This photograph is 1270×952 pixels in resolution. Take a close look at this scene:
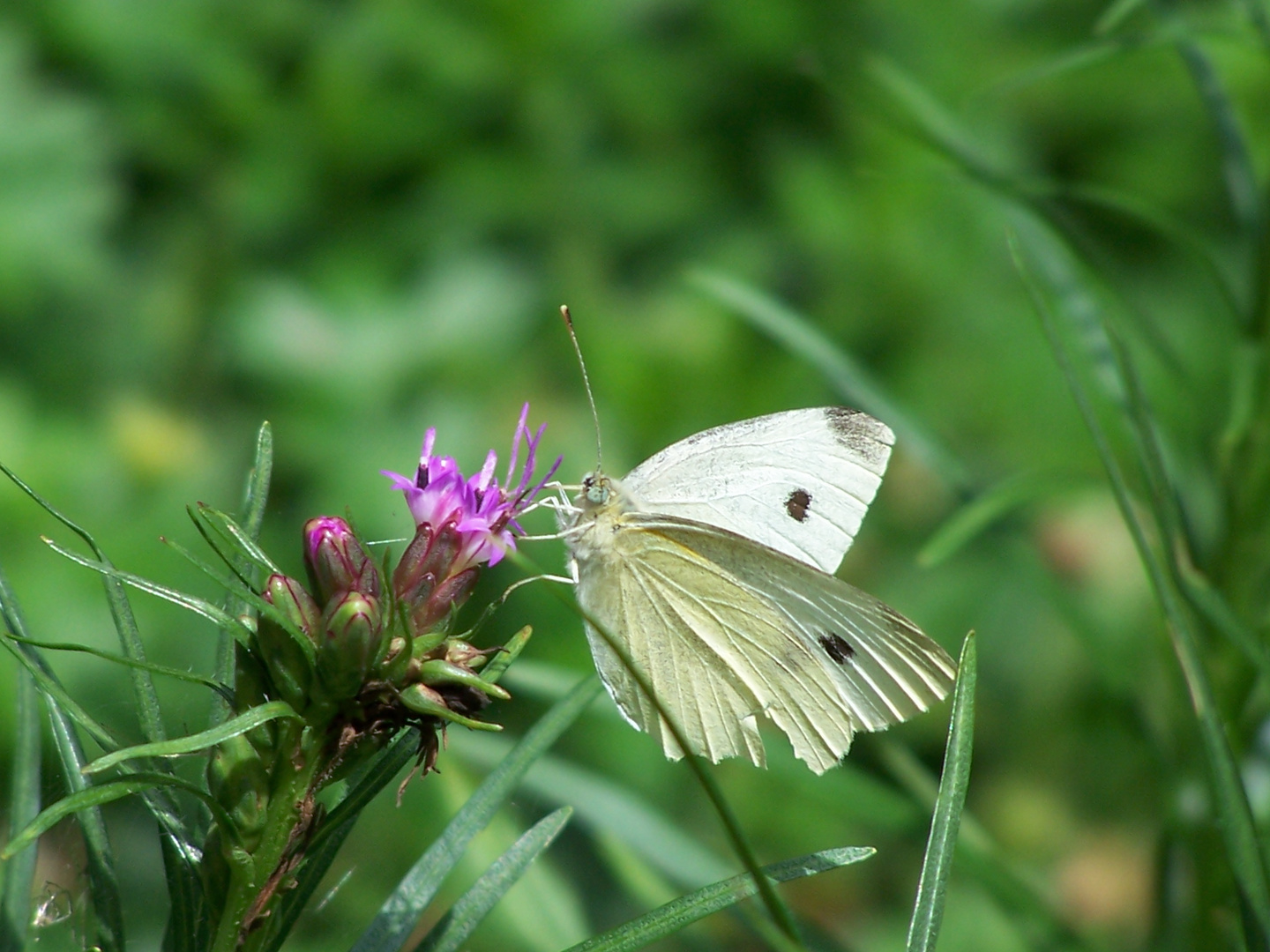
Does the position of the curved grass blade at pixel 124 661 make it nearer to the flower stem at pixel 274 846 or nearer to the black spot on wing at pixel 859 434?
the flower stem at pixel 274 846

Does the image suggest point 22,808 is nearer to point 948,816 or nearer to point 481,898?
point 481,898

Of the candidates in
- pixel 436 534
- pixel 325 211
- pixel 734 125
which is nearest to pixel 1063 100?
pixel 734 125

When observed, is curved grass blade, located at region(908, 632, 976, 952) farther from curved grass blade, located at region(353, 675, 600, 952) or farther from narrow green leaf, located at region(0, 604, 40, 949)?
narrow green leaf, located at region(0, 604, 40, 949)

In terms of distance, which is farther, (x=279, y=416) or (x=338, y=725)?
(x=279, y=416)

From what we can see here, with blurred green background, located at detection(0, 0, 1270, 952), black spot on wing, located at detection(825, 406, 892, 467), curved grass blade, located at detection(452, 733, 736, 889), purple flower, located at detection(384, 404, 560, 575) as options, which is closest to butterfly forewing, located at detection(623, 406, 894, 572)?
black spot on wing, located at detection(825, 406, 892, 467)

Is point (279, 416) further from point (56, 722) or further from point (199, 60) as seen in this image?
point (56, 722)

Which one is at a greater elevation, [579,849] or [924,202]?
[924,202]

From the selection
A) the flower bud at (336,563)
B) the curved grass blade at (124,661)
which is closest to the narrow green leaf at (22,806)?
the curved grass blade at (124,661)
